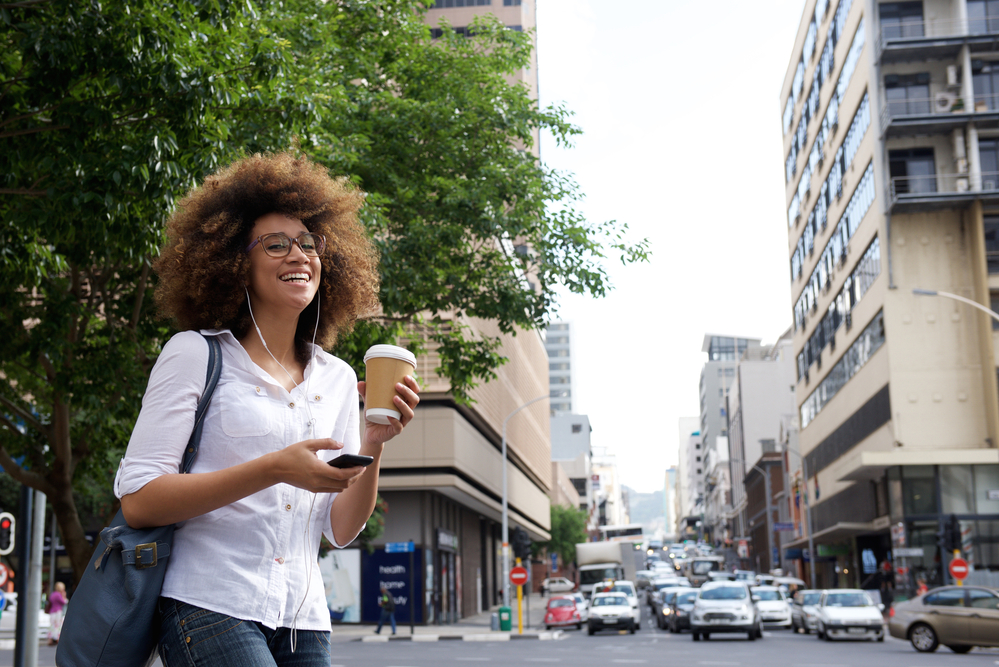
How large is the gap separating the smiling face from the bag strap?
0.27m

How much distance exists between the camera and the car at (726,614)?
28344 millimetres

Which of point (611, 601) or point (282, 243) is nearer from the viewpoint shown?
point (282, 243)

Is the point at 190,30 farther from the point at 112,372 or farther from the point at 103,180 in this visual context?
the point at 112,372

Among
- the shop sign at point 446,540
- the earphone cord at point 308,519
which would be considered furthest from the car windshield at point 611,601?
the earphone cord at point 308,519

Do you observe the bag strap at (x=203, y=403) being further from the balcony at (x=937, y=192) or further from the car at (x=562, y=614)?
the balcony at (x=937, y=192)

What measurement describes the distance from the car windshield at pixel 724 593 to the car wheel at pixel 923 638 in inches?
256

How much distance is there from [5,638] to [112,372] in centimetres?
2123

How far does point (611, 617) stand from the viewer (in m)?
34.0

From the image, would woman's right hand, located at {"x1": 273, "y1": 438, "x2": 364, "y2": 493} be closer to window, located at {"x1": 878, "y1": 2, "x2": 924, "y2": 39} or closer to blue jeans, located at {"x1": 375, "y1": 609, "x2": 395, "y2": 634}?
blue jeans, located at {"x1": 375, "y1": 609, "x2": 395, "y2": 634}

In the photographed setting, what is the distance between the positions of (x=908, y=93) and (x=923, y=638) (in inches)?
1083

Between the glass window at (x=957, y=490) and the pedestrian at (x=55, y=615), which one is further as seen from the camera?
the glass window at (x=957, y=490)

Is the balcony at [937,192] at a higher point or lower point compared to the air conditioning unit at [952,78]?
lower

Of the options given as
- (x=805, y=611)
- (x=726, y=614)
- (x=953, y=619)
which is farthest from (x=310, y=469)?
(x=805, y=611)

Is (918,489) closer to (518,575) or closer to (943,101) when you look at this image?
(943,101)
